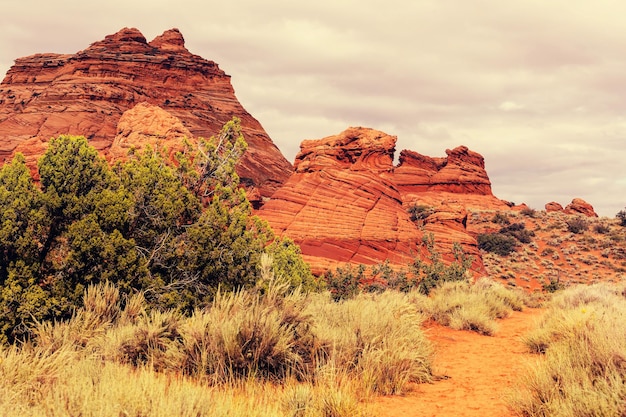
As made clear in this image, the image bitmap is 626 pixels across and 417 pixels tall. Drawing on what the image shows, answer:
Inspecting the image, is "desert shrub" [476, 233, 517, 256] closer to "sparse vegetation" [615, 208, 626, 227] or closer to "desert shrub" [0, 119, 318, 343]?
"sparse vegetation" [615, 208, 626, 227]

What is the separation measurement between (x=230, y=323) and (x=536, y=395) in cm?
400

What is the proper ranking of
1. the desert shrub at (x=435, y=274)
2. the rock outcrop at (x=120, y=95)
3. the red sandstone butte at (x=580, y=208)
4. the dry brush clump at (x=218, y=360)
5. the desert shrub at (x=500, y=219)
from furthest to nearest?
the red sandstone butte at (x=580, y=208) → the desert shrub at (x=500, y=219) → the rock outcrop at (x=120, y=95) → the desert shrub at (x=435, y=274) → the dry brush clump at (x=218, y=360)

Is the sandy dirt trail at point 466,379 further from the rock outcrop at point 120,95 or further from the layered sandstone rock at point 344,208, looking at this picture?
the rock outcrop at point 120,95

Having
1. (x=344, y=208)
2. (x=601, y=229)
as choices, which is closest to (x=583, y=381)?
(x=344, y=208)

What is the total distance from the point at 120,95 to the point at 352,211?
5063 cm

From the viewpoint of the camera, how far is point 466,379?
24.5 ft

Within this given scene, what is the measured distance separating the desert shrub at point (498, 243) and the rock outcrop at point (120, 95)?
28049 mm

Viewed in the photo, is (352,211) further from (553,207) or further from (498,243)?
(553,207)

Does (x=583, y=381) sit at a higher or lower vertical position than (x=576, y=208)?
lower

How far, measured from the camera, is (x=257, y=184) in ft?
200

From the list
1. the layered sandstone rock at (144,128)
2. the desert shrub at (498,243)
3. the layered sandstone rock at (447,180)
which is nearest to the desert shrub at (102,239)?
the layered sandstone rock at (144,128)

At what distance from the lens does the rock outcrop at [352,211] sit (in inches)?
1191

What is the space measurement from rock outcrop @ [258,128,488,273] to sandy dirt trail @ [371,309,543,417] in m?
17.1

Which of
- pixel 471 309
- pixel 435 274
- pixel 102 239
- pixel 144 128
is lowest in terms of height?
pixel 471 309
